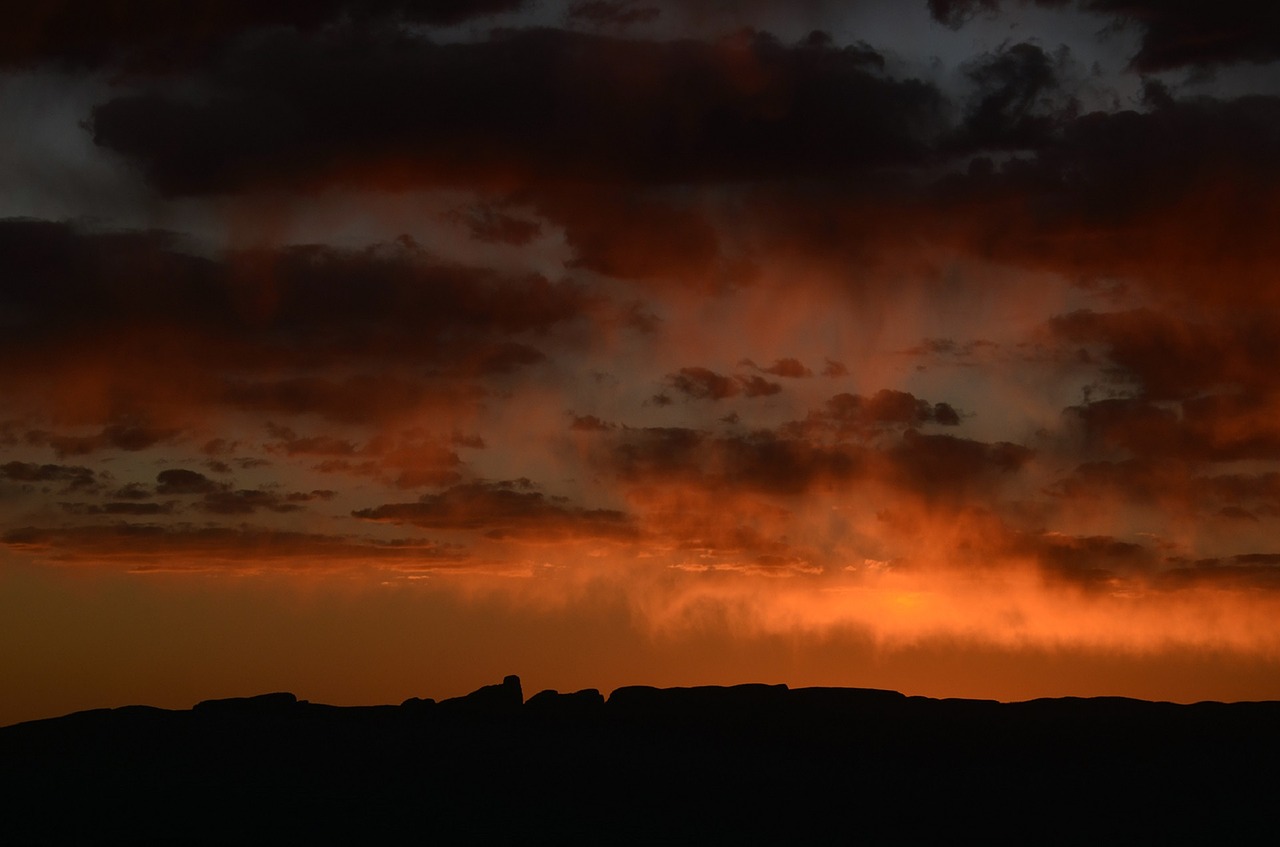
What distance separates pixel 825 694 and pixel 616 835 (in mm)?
36941

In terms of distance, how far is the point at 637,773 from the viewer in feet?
437

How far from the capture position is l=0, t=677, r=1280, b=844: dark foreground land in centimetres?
12138

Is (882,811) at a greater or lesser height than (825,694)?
lesser

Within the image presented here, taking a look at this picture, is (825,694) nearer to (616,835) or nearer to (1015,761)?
(1015,761)

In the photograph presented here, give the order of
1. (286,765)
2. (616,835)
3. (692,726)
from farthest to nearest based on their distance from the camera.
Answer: (692,726) < (286,765) < (616,835)

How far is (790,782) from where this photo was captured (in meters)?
134

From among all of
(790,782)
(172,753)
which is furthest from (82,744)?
(790,782)

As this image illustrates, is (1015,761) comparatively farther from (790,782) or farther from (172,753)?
(172,753)

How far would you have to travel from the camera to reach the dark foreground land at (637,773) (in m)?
121

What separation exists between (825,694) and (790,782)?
678 inches

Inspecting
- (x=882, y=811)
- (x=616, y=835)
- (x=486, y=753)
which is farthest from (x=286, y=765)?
(x=882, y=811)

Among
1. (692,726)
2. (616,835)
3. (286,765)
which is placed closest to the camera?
(616,835)

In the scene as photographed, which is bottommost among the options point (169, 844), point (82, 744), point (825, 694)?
point (169, 844)

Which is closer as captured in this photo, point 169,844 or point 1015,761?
point 169,844
